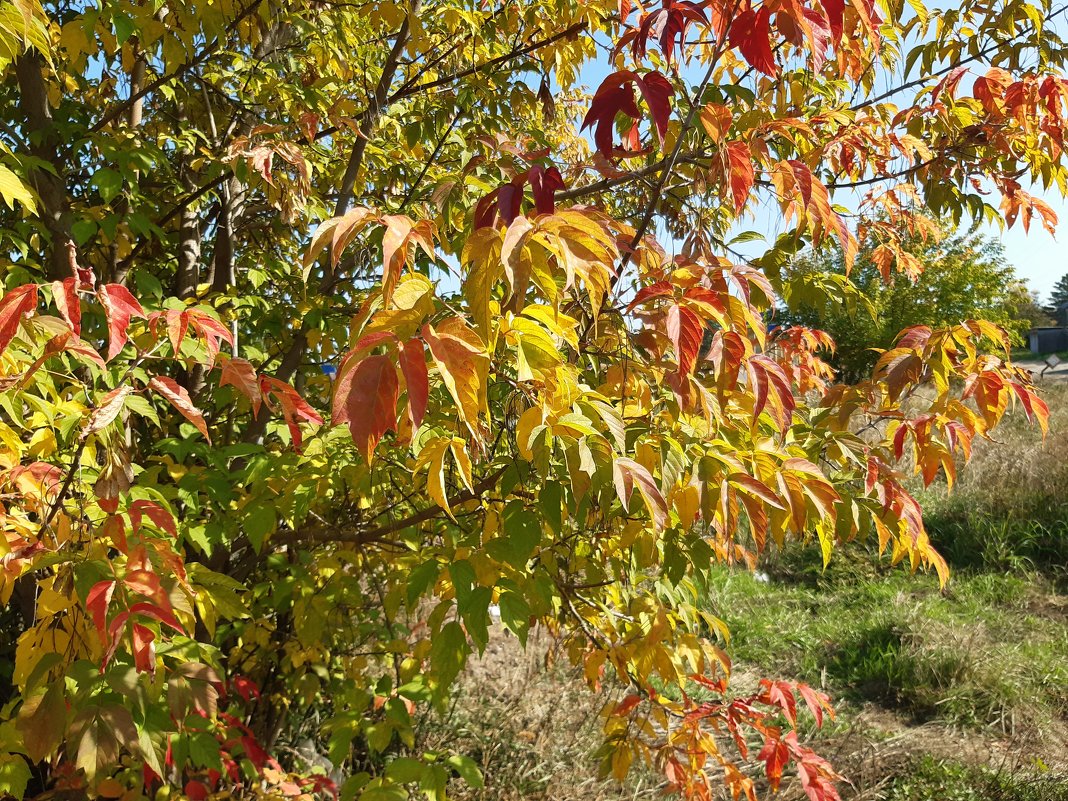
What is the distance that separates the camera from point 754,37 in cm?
129

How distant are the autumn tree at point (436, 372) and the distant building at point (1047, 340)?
147 ft

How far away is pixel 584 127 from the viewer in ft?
4.62

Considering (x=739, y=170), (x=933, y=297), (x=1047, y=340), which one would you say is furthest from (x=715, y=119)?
(x=1047, y=340)

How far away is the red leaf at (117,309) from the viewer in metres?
1.25

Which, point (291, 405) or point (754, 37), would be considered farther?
point (291, 405)

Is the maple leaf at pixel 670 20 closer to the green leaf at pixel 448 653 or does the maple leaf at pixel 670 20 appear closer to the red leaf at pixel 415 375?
the red leaf at pixel 415 375

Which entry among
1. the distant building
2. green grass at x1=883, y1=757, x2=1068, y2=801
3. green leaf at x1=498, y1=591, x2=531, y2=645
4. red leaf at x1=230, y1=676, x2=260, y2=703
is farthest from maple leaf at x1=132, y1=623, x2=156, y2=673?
the distant building

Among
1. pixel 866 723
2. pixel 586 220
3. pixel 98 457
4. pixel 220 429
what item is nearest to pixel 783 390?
pixel 586 220

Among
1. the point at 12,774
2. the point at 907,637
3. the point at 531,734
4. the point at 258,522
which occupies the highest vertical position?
the point at 258,522

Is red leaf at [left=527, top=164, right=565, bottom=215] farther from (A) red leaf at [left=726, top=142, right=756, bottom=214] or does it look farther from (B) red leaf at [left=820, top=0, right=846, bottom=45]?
(B) red leaf at [left=820, top=0, right=846, bottom=45]

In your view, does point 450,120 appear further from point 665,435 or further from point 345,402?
point 345,402

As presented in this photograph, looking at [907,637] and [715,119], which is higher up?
[715,119]

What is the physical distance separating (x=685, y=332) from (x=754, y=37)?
0.55 m

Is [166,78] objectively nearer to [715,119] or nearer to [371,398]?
[715,119]
